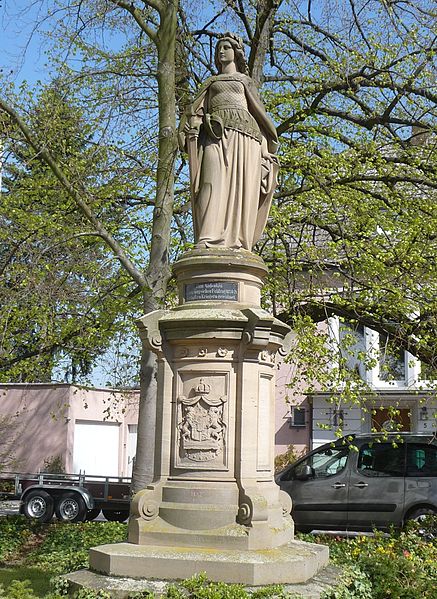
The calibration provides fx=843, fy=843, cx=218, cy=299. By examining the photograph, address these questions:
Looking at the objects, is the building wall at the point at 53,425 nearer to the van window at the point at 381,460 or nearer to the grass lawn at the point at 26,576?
the van window at the point at 381,460

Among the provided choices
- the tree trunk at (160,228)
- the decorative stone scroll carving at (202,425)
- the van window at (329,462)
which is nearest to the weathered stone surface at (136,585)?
the decorative stone scroll carving at (202,425)

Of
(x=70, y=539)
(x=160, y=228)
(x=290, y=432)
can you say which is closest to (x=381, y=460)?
(x=70, y=539)

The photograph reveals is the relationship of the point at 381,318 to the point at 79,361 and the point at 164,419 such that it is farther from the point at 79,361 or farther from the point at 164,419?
the point at 164,419

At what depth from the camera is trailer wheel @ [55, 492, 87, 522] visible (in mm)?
18125

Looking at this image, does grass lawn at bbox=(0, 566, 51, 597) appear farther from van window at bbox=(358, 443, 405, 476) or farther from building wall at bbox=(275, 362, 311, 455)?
building wall at bbox=(275, 362, 311, 455)

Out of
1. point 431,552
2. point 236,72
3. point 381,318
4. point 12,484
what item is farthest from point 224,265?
point 12,484

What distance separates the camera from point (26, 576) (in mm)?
10898

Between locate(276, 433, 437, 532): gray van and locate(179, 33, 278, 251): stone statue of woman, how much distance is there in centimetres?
822

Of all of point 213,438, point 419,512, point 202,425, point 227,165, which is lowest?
point 419,512

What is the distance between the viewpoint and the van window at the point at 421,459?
1591 centimetres

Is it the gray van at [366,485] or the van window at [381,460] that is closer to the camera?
the gray van at [366,485]

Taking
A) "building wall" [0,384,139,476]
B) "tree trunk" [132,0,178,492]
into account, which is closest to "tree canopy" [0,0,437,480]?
"tree trunk" [132,0,178,492]

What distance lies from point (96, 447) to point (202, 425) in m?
22.4

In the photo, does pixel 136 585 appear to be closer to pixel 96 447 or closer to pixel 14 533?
pixel 14 533
